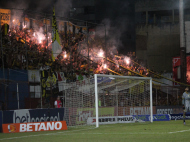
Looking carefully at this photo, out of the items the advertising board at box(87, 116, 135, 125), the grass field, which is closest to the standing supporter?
the advertising board at box(87, 116, 135, 125)

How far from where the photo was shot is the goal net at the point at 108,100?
59.8 feet

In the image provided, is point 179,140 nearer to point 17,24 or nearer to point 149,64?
point 17,24

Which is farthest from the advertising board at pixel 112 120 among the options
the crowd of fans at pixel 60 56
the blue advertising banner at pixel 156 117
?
the crowd of fans at pixel 60 56

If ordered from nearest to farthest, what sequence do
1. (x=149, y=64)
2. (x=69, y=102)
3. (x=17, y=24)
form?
(x=69, y=102) < (x=17, y=24) < (x=149, y=64)

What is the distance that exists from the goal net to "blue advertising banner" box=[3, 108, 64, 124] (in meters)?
0.60


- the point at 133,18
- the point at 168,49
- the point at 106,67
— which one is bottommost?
the point at 106,67

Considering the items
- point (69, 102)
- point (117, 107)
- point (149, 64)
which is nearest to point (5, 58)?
point (69, 102)

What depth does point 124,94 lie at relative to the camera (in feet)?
68.3

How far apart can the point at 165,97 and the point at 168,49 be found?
59.5 feet

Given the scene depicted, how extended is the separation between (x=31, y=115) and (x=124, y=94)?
631 centimetres

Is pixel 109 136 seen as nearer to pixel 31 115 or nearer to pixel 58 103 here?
pixel 31 115

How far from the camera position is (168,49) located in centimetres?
4344

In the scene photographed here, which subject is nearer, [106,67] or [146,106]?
[146,106]

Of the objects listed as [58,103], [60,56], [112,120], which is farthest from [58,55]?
[112,120]
